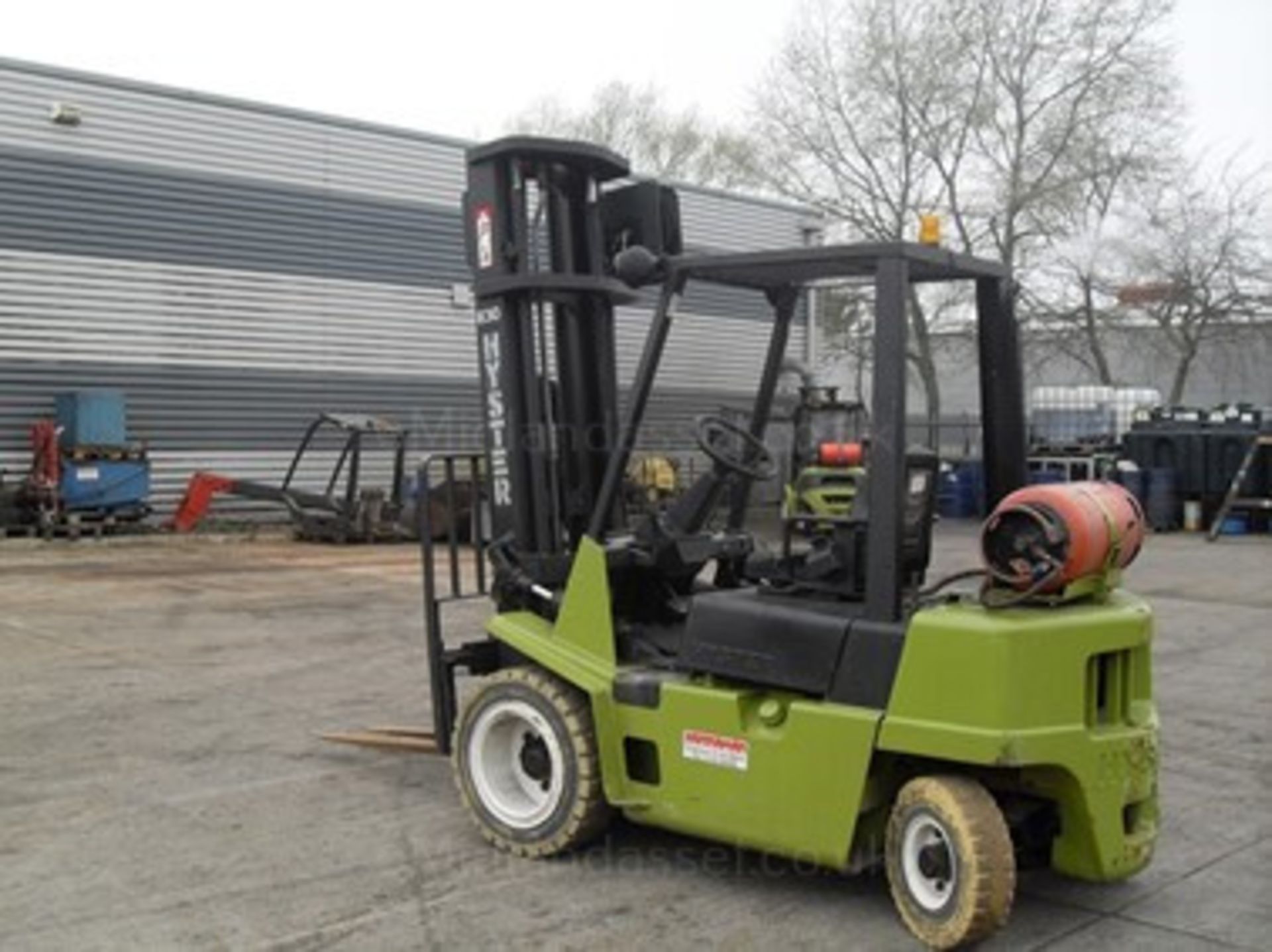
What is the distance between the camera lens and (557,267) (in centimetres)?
623

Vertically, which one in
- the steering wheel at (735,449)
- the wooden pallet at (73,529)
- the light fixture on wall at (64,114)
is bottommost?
the wooden pallet at (73,529)

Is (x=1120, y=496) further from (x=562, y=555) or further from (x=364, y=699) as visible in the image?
(x=364, y=699)

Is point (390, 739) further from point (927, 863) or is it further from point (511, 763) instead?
point (927, 863)

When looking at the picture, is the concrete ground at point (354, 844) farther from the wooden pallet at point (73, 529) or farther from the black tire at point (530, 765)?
the wooden pallet at point (73, 529)

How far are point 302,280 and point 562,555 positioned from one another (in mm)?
→ 17585

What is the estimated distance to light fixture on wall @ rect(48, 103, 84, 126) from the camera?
19781mm

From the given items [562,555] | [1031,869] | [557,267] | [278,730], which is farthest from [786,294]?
[278,730]

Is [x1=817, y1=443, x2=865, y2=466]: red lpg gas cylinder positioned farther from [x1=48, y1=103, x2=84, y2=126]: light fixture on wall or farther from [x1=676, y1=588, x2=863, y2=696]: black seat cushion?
[x1=48, y1=103, x2=84, y2=126]: light fixture on wall

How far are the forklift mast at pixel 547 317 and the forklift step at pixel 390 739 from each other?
1.39 metres

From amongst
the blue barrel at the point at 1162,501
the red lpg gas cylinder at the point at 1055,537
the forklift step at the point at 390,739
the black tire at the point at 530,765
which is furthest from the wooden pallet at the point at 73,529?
the red lpg gas cylinder at the point at 1055,537

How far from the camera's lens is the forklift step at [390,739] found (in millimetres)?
7105

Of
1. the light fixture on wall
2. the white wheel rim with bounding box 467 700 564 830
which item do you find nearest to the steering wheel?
the white wheel rim with bounding box 467 700 564 830

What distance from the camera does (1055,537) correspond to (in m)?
4.64

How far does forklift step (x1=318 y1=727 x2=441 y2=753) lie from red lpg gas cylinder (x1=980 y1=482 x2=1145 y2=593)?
3.11m
